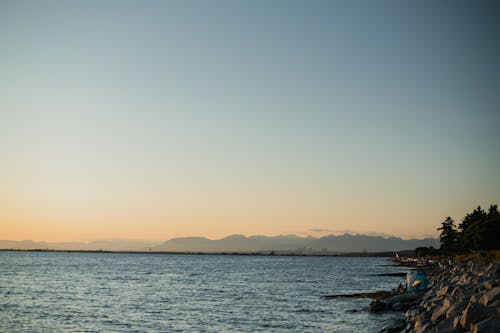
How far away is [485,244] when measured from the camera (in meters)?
77.9

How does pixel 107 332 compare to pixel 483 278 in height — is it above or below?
below

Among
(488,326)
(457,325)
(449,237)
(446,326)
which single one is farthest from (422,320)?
(449,237)

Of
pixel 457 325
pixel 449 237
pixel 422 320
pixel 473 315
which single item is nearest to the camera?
pixel 473 315

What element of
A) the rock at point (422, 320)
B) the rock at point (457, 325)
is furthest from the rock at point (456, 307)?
the rock at point (457, 325)

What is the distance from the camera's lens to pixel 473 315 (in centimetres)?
1773

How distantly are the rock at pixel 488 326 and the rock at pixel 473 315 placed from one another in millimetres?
1504

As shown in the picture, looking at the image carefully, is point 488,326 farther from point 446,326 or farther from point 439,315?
point 439,315

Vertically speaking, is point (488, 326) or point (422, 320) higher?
point (488, 326)

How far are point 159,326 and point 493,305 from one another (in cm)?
2158

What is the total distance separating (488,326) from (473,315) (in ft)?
6.99

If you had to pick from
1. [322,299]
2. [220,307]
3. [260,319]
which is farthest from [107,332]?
[322,299]

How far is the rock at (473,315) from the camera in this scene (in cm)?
1762

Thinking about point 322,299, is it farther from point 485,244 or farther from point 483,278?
point 485,244

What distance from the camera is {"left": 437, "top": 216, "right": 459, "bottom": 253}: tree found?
120 metres
